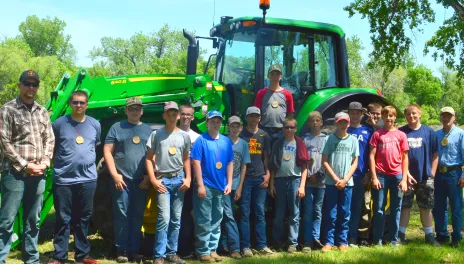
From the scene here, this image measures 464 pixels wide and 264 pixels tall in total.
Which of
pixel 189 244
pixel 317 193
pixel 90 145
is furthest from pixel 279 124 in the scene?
pixel 90 145

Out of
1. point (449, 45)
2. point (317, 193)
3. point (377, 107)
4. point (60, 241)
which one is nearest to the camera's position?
point (60, 241)

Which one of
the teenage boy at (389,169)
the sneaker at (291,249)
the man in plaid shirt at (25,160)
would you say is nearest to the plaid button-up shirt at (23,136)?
the man in plaid shirt at (25,160)

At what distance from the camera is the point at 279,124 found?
5.98 metres

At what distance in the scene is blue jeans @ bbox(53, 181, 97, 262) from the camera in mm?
4824

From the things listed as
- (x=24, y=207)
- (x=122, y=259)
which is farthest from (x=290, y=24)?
(x=24, y=207)

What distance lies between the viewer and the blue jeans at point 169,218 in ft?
16.4

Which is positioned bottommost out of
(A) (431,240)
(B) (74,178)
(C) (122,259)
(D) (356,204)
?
(C) (122,259)

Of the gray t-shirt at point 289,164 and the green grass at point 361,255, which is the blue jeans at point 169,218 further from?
the gray t-shirt at point 289,164

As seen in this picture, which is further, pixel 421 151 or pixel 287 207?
pixel 421 151

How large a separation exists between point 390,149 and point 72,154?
345cm

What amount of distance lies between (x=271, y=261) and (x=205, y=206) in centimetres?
86

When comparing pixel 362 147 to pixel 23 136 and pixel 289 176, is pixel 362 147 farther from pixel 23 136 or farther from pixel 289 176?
pixel 23 136

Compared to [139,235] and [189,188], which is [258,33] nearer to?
[189,188]

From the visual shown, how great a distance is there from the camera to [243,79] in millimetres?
6918
